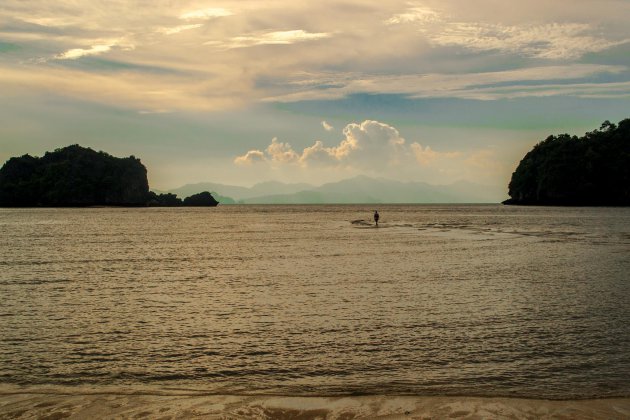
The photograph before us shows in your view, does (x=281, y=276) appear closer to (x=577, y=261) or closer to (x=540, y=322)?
(x=540, y=322)

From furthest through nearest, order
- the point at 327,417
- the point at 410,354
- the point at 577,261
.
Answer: the point at 577,261, the point at 410,354, the point at 327,417

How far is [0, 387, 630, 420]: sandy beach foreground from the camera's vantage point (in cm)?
1216

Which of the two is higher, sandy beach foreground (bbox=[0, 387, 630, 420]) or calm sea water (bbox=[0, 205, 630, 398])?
sandy beach foreground (bbox=[0, 387, 630, 420])

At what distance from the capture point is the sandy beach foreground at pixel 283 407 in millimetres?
12156

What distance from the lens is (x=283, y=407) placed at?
12.8 meters

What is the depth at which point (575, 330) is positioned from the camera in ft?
66.8

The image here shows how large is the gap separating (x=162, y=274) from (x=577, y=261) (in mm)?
34431

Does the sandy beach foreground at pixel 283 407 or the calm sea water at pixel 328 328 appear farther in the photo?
the calm sea water at pixel 328 328

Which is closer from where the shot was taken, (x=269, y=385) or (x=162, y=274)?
(x=269, y=385)

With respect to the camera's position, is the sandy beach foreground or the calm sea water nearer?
the sandy beach foreground

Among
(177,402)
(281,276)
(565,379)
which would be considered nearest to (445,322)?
(565,379)

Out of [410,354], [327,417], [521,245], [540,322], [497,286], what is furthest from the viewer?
[521,245]

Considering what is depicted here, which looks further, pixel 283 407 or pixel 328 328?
pixel 328 328

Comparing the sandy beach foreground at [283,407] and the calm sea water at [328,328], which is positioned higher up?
the sandy beach foreground at [283,407]
